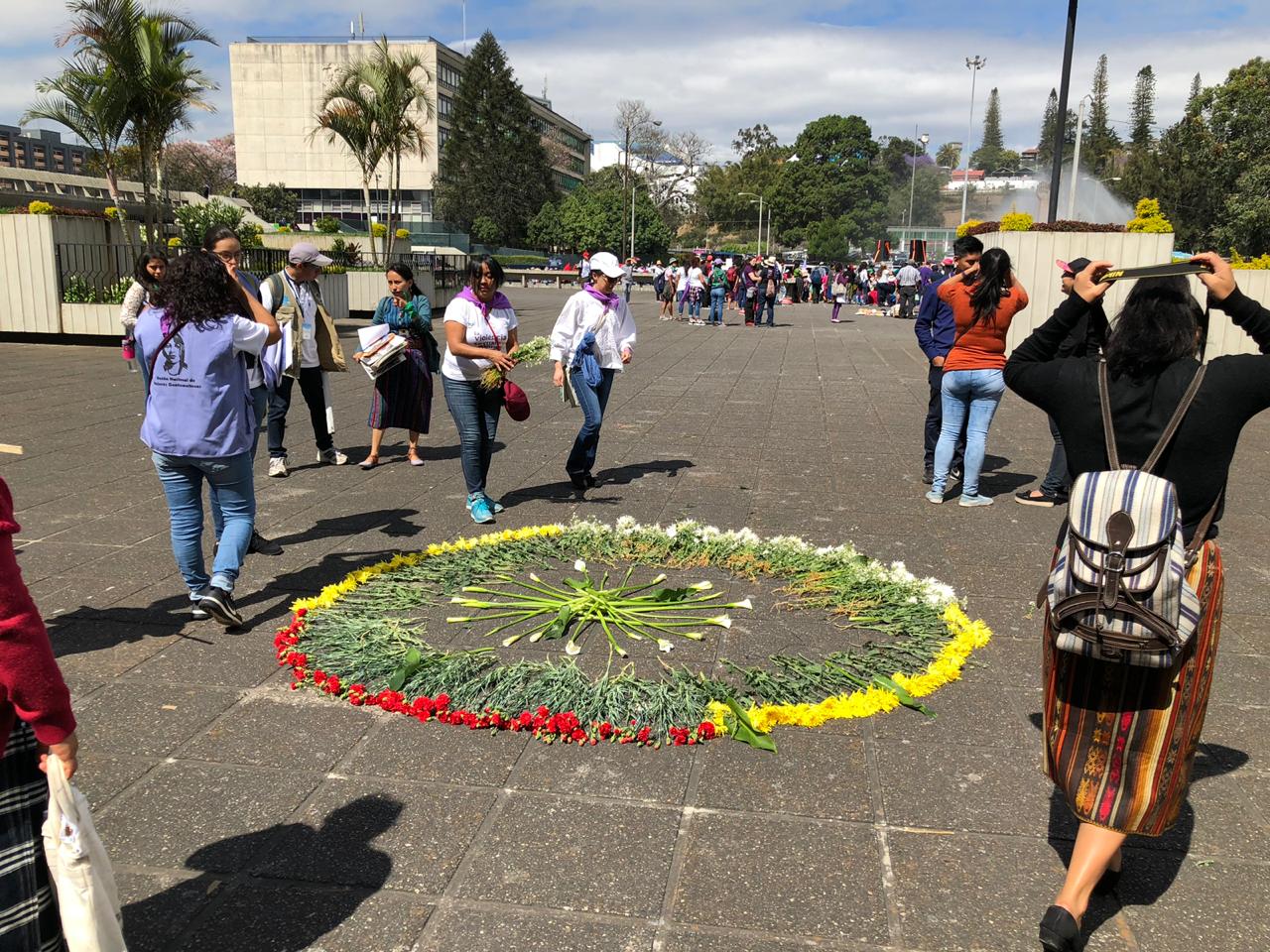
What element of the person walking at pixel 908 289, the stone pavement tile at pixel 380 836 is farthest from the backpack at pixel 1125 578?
the person walking at pixel 908 289

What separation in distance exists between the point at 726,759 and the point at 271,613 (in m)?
2.48

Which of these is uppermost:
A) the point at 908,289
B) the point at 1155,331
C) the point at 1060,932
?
the point at 1155,331

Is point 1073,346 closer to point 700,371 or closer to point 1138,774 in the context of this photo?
point 1138,774

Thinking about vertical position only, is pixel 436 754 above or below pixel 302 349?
below

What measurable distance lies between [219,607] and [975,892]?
3.32 meters

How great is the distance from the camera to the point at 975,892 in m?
2.77

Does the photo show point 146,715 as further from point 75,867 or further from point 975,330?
point 975,330

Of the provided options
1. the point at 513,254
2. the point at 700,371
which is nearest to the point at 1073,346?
the point at 700,371

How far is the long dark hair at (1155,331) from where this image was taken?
2.64 m

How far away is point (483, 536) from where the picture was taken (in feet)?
19.8

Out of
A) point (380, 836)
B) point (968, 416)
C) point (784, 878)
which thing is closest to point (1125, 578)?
point (784, 878)

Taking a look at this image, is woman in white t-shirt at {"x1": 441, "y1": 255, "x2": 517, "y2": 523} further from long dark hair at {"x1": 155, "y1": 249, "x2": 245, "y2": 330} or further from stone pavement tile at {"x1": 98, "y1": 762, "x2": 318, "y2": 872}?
stone pavement tile at {"x1": 98, "y1": 762, "x2": 318, "y2": 872}

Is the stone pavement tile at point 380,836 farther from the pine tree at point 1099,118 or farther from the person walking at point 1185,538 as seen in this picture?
the pine tree at point 1099,118

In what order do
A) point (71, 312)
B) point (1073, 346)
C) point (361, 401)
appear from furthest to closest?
1. point (71, 312)
2. point (361, 401)
3. point (1073, 346)
